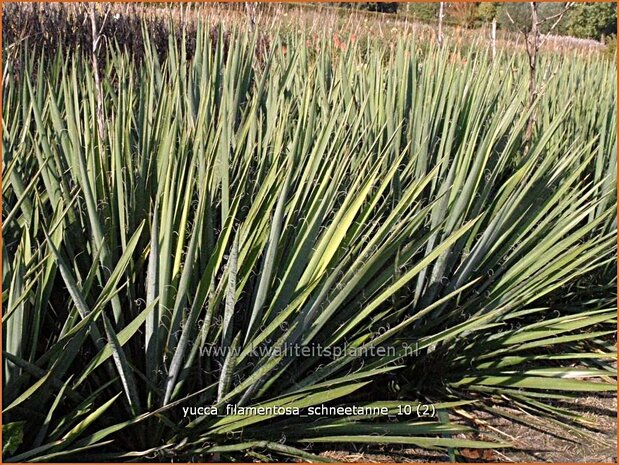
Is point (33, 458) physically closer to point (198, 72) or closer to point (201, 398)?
point (201, 398)

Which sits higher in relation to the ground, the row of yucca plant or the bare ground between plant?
the row of yucca plant

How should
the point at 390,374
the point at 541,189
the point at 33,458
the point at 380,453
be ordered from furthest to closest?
1. the point at 541,189
2. the point at 390,374
3. the point at 380,453
4. the point at 33,458

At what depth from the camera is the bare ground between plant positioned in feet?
5.89

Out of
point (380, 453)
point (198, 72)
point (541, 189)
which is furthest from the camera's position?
point (198, 72)

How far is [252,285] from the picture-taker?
1827 mm

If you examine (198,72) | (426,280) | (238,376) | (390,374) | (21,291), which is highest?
(198,72)

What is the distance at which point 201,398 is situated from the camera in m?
1.65

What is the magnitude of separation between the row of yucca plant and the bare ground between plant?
0.04m

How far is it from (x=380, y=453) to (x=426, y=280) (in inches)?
23.3

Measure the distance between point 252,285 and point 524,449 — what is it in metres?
0.94

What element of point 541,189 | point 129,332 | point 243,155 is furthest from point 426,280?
point 129,332

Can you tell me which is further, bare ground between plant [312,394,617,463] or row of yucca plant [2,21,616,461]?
bare ground between plant [312,394,617,463]

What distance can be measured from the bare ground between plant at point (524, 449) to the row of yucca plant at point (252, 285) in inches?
1.7

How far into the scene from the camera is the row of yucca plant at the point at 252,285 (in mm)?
1515
